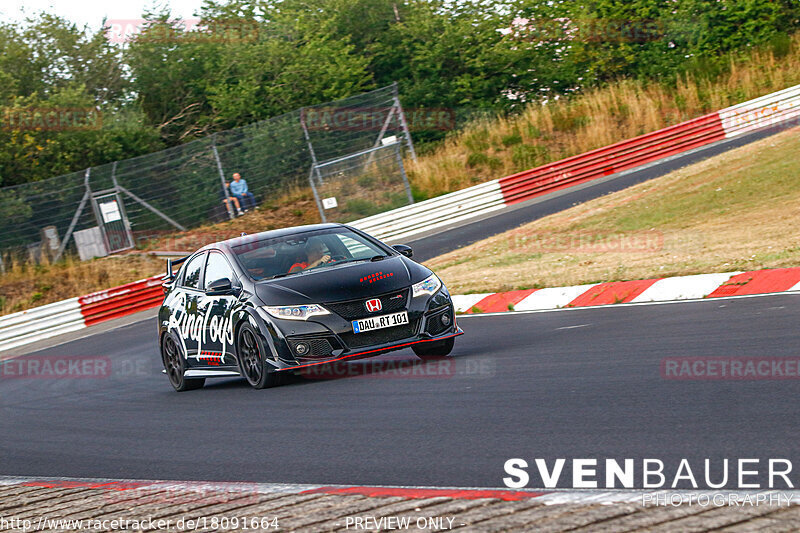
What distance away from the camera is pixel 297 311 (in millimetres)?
9141

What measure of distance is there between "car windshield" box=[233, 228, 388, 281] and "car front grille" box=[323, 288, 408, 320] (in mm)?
839

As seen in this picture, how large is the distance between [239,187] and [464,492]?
2575 cm

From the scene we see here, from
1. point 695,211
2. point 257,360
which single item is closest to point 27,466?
point 257,360

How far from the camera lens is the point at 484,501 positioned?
4324 millimetres

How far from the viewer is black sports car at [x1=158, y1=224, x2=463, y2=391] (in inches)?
358

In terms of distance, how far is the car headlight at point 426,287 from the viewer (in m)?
9.45

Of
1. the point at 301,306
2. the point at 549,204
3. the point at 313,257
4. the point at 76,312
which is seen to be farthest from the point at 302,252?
the point at 549,204

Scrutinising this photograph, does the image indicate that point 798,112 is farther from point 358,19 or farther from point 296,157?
point 358,19
